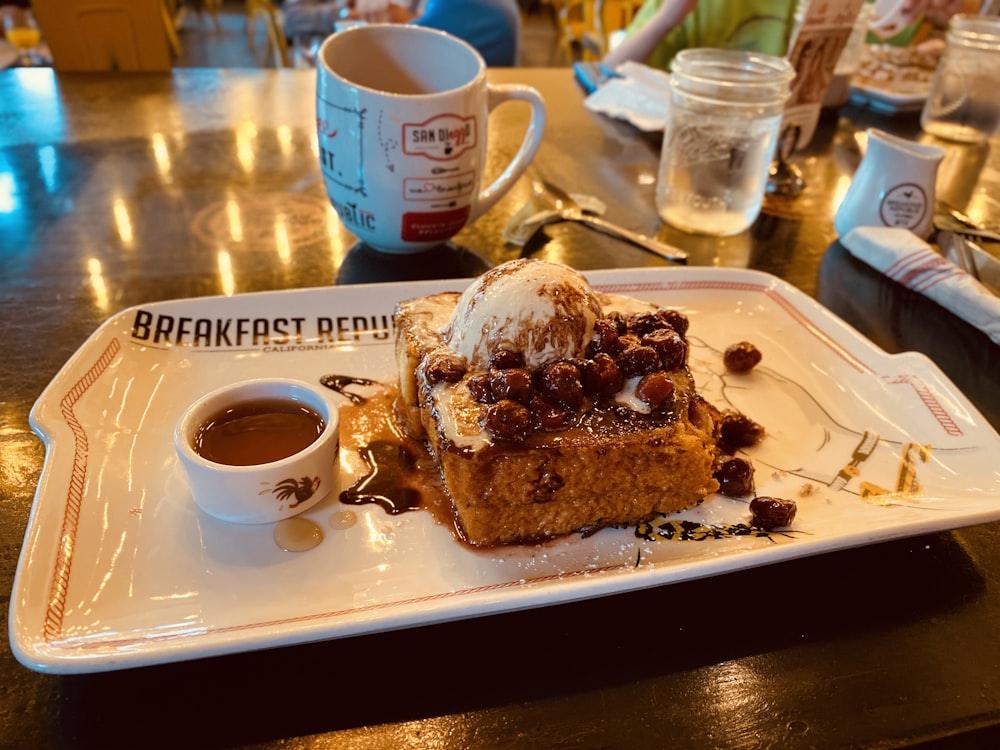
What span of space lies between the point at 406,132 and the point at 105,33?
3.04m

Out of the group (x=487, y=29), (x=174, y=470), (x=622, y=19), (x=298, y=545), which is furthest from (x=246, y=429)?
(x=622, y=19)

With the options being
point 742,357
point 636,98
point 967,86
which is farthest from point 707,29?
point 742,357

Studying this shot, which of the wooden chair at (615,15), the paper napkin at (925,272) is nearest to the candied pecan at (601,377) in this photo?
the paper napkin at (925,272)

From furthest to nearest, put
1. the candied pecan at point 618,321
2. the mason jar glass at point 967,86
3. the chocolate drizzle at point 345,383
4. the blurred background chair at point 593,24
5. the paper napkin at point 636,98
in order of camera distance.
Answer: the blurred background chair at point 593,24, the paper napkin at point 636,98, the mason jar glass at point 967,86, the chocolate drizzle at point 345,383, the candied pecan at point 618,321

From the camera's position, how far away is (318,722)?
0.95 m

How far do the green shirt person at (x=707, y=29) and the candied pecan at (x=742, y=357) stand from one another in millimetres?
2588

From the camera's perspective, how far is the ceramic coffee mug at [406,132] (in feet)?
6.13

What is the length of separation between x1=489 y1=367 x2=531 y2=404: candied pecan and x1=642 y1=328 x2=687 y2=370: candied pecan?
29 cm

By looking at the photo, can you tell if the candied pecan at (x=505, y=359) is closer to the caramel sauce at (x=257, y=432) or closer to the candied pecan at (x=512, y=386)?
the candied pecan at (x=512, y=386)

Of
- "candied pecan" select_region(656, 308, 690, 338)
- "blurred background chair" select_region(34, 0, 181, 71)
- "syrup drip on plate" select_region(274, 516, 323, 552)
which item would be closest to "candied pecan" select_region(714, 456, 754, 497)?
"candied pecan" select_region(656, 308, 690, 338)

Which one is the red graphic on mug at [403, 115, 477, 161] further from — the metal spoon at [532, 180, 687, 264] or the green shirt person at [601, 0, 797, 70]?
the green shirt person at [601, 0, 797, 70]

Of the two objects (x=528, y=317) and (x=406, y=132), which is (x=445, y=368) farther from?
(x=406, y=132)

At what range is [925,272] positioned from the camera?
2146 mm

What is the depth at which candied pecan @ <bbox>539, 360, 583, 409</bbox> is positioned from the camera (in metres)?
1.30
